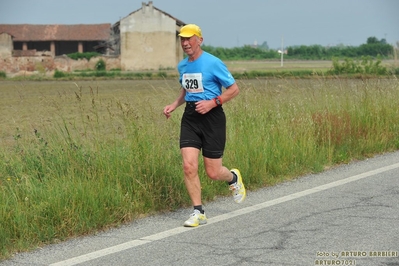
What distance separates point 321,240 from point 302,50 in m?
132

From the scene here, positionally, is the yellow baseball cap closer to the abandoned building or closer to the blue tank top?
the blue tank top

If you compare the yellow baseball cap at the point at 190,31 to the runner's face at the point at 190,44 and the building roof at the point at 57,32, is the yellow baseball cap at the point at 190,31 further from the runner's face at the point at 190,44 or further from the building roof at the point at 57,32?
the building roof at the point at 57,32

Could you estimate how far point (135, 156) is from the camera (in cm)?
807

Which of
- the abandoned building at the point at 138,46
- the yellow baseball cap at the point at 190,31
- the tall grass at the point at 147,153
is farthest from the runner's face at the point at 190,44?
the abandoned building at the point at 138,46

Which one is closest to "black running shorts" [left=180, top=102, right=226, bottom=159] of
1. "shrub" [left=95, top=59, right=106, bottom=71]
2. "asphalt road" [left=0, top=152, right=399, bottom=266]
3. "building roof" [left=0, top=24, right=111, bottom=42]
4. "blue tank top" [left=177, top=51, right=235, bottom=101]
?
"blue tank top" [left=177, top=51, right=235, bottom=101]

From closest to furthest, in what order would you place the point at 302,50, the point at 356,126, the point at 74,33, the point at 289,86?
the point at 356,126, the point at 289,86, the point at 74,33, the point at 302,50

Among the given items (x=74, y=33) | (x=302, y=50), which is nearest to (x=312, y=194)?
(x=74, y=33)

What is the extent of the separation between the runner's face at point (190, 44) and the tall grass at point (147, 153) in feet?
4.86

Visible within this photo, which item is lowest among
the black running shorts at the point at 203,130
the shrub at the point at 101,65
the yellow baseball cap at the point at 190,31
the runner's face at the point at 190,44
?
the shrub at the point at 101,65

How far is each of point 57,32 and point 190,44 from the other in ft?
312

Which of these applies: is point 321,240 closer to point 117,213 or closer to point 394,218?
point 394,218

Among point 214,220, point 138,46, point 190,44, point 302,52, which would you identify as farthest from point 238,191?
point 302,52

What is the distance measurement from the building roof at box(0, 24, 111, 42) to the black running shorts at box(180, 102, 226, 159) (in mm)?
90301

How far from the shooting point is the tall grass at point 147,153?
6.68 metres
